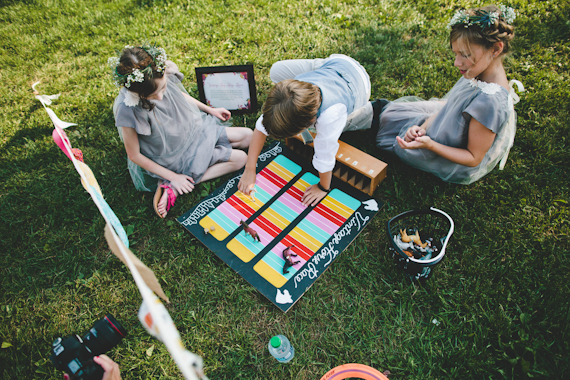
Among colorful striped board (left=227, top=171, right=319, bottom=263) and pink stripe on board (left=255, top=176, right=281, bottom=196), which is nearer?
colorful striped board (left=227, top=171, right=319, bottom=263)

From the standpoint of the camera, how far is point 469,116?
2.17 m

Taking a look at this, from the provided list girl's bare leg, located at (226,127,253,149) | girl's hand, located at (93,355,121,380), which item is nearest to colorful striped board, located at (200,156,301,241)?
girl's bare leg, located at (226,127,253,149)

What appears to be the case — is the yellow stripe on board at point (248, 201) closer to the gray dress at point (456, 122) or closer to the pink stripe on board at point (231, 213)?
the pink stripe on board at point (231, 213)

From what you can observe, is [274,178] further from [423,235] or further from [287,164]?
[423,235]

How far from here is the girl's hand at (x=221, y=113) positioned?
299 centimetres

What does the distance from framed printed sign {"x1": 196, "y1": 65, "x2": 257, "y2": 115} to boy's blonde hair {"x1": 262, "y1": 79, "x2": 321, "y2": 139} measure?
42.5 inches

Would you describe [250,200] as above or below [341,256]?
above

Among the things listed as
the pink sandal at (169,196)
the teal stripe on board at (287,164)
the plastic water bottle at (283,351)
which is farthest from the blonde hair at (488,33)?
the pink sandal at (169,196)

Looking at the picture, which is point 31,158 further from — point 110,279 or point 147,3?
point 147,3

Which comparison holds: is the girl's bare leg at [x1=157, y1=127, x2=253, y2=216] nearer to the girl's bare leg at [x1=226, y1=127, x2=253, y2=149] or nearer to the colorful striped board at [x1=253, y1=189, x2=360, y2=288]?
the girl's bare leg at [x1=226, y1=127, x2=253, y2=149]

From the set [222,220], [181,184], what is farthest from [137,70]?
[222,220]

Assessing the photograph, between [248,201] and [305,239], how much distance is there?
21.8 inches

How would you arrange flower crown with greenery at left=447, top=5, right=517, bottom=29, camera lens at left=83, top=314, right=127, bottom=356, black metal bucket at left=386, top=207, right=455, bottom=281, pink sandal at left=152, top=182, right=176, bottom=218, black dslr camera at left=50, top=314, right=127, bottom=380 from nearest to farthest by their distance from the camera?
black dslr camera at left=50, top=314, right=127, bottom=380 → camera lens at left=83, top=314, right=127, bottom=356 → flower crown with greenery at left=447, top=5, right=517, bottom=29 → black metal bucket at left=386, top=207, right=455, bottom=281 → pink sandal at left=152, top=182, right=176, bottom=218

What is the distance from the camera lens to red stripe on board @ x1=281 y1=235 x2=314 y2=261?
2326 millimetres
